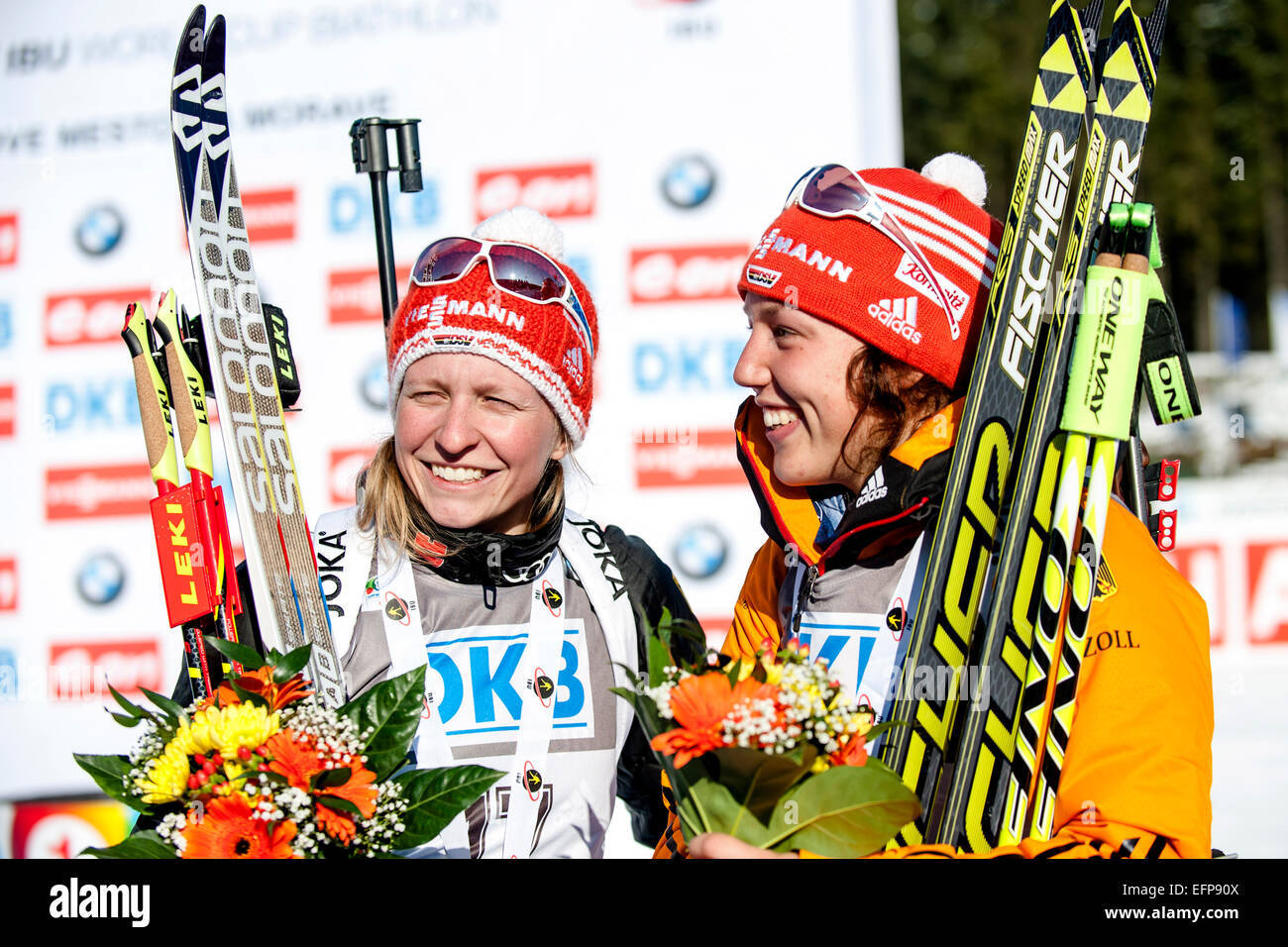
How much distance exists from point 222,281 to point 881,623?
121 centimetres

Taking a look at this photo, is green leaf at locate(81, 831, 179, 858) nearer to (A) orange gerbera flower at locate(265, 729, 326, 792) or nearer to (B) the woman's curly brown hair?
(A) orange gerbera flower at locate(265, 729, 326, 792)

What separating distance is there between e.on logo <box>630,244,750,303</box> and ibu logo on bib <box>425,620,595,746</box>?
181 centimetres

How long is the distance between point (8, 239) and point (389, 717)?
334cm

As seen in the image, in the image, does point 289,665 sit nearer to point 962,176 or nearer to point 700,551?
point 962,176

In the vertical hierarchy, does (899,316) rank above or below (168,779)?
above

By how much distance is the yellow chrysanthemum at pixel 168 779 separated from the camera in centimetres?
145

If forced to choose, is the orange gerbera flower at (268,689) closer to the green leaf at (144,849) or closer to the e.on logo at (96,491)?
the green leaf at (144,849)

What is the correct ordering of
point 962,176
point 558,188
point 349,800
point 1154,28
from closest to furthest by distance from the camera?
point 349,800 < point 1154,28 < point 962,176 < point 558,188

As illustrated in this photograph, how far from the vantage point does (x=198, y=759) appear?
1.47 m

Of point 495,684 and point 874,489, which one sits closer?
point 874,489

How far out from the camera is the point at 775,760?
134 cm

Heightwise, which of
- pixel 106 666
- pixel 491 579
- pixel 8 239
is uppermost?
pixel 8 239

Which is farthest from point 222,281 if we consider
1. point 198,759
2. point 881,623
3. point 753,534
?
point 753,534

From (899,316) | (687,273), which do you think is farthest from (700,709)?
(687,273)
